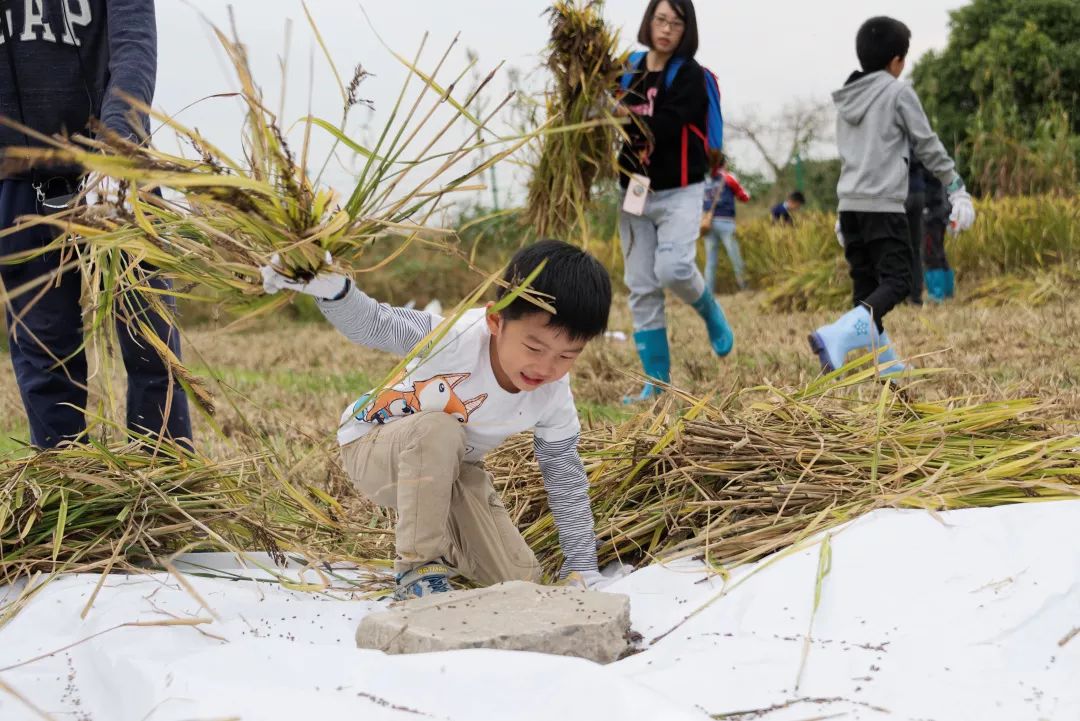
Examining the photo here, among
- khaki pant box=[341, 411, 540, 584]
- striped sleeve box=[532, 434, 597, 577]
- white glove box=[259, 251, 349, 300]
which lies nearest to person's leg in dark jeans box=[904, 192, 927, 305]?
striped sleeve box=[532, 434, 597, 577]

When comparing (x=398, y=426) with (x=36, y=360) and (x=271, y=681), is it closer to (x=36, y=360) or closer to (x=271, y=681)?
(x=271, y=681)

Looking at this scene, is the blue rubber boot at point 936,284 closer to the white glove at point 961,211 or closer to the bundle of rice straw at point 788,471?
the white glove at point 961,211

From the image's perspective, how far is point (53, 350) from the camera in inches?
110

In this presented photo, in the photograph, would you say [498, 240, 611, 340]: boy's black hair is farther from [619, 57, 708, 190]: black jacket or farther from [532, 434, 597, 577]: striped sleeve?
[619, 57, 708, 190]: black jacket

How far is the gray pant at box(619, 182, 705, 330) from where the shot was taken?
4254mm

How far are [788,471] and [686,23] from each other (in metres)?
2.35

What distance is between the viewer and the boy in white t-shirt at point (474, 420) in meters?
2.18

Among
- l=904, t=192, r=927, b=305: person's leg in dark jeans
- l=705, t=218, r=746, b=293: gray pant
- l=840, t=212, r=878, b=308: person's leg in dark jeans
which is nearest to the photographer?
l=840, t=212, r=878, b=308: person's leg in dark jeans

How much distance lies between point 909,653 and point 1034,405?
1.14 meters

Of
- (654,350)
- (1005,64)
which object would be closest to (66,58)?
(654,350)

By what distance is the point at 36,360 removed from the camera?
2791mm

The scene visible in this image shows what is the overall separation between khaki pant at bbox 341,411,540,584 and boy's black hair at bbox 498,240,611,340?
0.33m

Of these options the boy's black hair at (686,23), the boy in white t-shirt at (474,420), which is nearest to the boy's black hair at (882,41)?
the boy's black hair at (686,23)

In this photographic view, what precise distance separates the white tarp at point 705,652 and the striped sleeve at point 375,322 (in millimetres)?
535
